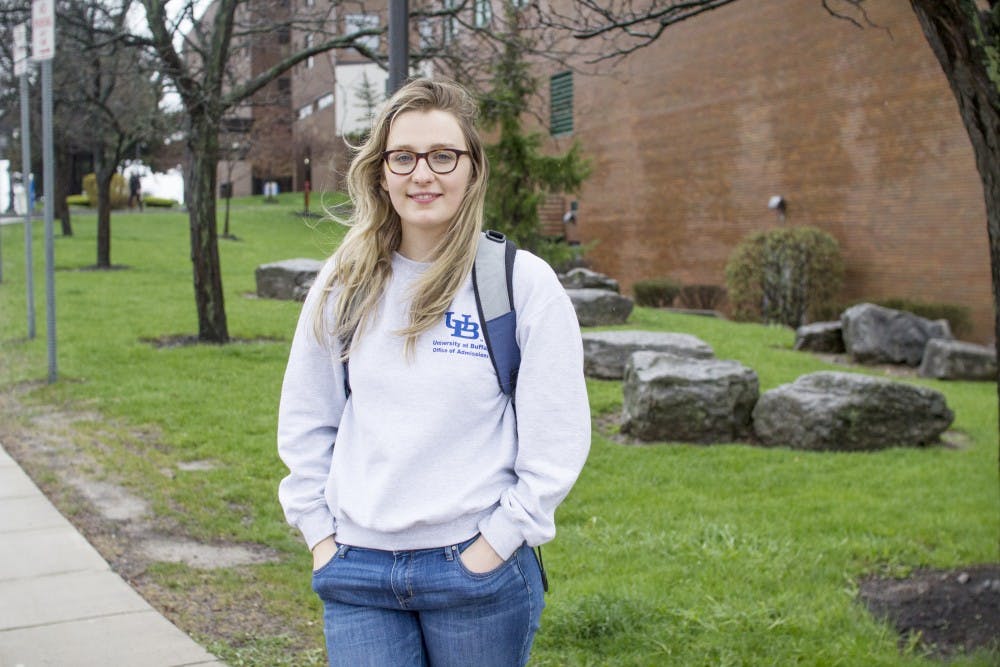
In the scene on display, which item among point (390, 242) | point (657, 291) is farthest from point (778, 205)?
point (390, 242)

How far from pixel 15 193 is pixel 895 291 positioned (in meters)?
42.9

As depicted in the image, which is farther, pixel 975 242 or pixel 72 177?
pixel 72 177

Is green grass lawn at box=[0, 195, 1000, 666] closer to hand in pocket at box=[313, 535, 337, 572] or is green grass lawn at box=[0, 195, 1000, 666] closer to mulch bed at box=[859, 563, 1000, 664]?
mulch bed at box=[859, 563, 1000, 664]

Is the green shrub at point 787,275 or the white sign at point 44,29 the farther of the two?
the green shrub at point 787,275

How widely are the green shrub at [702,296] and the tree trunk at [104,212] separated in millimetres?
12453

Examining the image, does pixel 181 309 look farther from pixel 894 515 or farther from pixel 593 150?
pixel 593 150

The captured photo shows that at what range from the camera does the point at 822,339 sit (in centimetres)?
1538

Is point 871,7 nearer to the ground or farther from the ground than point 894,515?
farther from the ground

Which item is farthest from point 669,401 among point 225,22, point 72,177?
point 72,177

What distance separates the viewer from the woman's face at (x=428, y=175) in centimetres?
237

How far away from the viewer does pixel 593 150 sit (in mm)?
27219

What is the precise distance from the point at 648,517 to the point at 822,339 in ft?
33.1

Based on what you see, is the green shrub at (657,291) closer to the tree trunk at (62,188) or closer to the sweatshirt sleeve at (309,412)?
the tree trunk at (62,188)

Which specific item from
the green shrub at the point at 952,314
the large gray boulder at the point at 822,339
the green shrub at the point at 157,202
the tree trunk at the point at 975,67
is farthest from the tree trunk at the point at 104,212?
the green shrub at the point at 157,202
